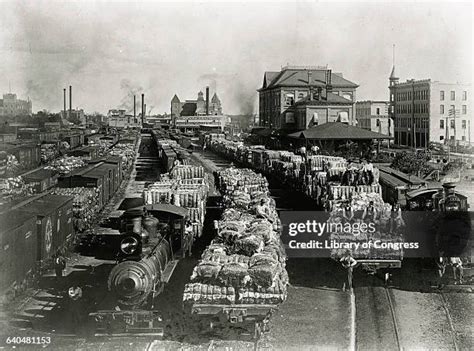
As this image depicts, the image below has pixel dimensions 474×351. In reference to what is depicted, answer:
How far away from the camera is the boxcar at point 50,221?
17.3 meters

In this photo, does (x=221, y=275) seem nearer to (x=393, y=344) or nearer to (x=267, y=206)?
(x=393, y=344)

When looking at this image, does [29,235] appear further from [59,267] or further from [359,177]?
[359,177]

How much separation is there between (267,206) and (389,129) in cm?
7489

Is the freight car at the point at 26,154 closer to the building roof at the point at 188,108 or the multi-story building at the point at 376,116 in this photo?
the multi-story building at the point at 376,116

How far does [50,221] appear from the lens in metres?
18.3

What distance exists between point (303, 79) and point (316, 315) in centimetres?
8427

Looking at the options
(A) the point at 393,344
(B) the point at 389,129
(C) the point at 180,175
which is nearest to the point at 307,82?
(B) the point at 389,129

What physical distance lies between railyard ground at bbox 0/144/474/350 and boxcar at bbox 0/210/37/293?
808 mm

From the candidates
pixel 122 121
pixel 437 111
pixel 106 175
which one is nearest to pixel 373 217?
pixel 106 175

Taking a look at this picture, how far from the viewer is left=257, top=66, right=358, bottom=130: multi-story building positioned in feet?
258

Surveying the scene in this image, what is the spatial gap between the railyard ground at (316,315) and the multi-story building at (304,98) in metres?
60.9

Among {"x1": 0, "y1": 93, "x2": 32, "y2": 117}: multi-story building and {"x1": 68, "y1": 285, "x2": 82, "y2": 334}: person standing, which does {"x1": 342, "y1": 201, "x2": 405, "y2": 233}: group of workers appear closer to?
{"x1": 68, "y1": 285, "x2": 82, "y2": 334}: person standing

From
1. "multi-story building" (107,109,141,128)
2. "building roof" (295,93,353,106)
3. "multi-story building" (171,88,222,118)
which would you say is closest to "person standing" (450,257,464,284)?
"building roof" (295,93,353,106)

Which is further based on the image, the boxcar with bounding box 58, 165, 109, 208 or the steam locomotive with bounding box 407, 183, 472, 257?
A: the boxcar with bounding box 58, 165, 109, 208
